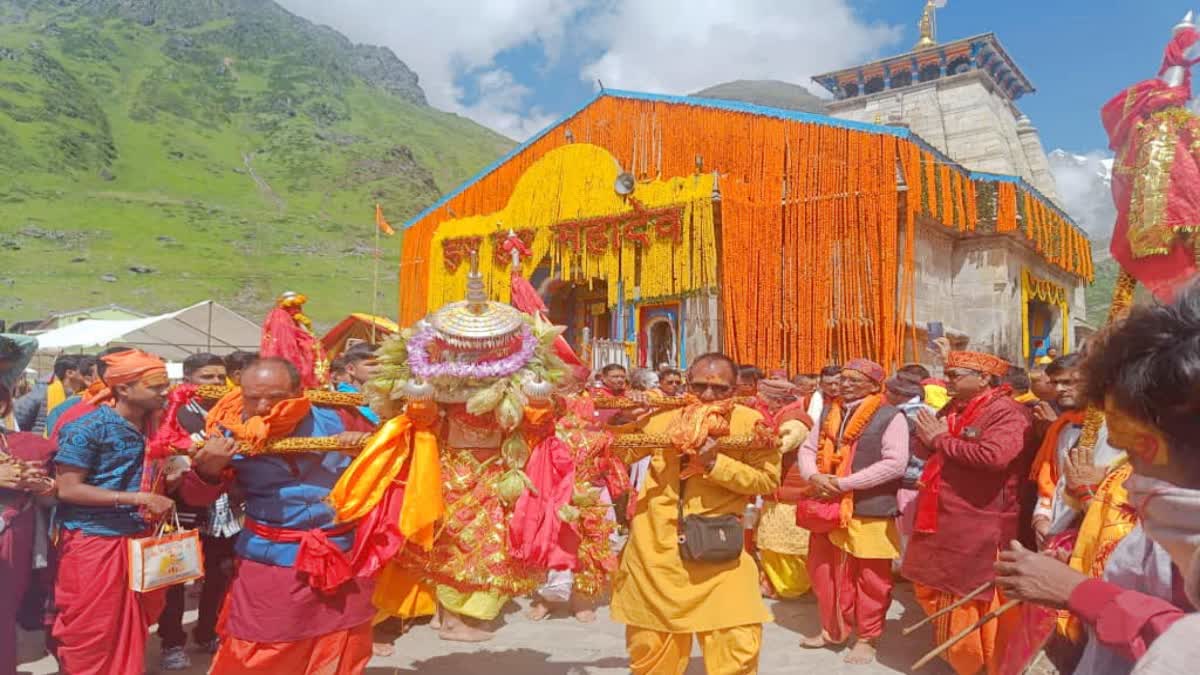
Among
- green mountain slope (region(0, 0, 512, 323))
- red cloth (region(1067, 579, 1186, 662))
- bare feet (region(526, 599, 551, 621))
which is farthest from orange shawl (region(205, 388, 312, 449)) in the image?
green mountain slope (region(0, 0, 512, 323))

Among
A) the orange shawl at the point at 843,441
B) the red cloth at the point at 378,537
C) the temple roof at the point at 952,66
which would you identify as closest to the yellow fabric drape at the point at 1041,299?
the temple roof at the point at 952,66

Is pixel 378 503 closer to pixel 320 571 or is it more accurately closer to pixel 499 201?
pixel 320 571

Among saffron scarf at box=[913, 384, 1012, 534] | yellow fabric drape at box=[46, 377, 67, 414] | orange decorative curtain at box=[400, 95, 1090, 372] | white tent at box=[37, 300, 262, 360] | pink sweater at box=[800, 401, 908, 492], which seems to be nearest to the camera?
saffron scarf at box=[913, 384, 1012, 534]

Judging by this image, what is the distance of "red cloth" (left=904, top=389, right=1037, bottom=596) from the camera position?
445cm

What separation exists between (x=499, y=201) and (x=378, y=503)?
15.8 meters

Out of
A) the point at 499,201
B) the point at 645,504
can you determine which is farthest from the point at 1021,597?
the point at 499,201

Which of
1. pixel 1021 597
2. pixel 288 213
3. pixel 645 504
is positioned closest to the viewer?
pixel 1021 597

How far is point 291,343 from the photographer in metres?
4.58

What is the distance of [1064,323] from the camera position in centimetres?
1766

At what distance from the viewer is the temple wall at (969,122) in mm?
17969

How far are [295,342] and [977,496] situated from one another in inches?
169

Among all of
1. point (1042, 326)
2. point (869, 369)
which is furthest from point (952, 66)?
point (869, 369)

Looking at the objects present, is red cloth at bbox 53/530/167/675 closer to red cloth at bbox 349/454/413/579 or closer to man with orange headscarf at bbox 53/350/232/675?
man with orange headscarf at bbox 53/350/232/675

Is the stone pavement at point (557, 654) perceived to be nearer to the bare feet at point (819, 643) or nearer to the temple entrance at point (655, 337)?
the bare feet at point (819, 643)
